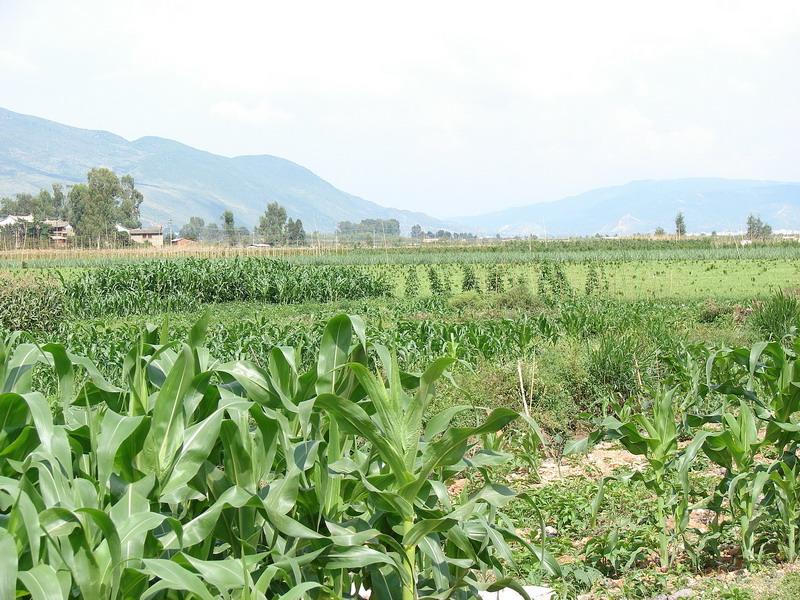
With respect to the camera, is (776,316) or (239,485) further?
(776,316)

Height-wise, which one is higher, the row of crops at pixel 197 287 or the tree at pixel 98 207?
the tree at pixel 98 207

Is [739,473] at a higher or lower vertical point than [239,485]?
lower

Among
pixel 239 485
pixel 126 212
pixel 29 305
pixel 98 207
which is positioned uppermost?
pixel 126 212

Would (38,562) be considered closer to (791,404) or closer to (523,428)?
(791,404)

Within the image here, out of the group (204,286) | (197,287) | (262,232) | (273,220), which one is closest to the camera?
(197,287)

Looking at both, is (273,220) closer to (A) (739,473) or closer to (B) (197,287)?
(B) (197,287)

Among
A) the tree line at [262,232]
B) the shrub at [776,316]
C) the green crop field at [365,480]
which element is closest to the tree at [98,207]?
the tree line at [262,232]

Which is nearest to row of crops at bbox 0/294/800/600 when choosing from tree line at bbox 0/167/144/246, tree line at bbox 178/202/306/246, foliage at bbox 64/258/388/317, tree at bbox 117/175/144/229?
foliage at bbox 64/258/388/317

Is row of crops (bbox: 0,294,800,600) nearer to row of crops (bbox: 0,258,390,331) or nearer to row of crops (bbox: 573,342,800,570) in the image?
row of crops (bbox: 573,342,800,570)

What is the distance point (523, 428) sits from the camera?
7699 millimetres

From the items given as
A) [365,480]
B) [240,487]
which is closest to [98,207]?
[240,487]

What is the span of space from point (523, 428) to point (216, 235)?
359ft

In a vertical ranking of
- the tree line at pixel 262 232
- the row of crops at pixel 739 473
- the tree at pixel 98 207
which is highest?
the tree at pixel 98 207

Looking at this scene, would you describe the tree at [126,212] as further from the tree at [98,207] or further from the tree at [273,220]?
the tree at [273,220]
